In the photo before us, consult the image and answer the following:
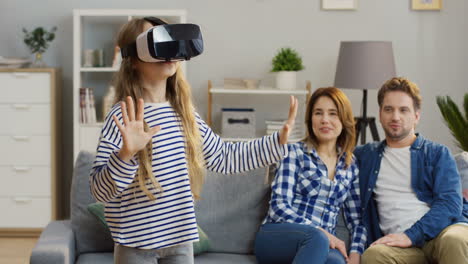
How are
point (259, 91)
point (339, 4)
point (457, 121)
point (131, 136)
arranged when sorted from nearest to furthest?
point (131, 136), point (457, 121), point (259, 91), point (339, 4)

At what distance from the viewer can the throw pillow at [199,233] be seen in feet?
8.78

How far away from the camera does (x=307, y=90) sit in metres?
4.59

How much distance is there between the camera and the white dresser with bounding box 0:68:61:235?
15.0 ft

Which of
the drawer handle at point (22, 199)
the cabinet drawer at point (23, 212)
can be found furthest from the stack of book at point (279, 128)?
the drawer handle at point (22, 199)

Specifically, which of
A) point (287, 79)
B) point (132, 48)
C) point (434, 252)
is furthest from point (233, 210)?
point (287, 79)

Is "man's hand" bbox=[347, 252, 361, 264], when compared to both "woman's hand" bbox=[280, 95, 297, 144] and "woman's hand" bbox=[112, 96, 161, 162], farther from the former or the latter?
"woman's hand" bbox=[112, 96, 161, 162]

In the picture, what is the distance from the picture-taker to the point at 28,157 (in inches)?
182

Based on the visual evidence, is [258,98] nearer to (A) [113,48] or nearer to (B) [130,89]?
(A) [113,48]

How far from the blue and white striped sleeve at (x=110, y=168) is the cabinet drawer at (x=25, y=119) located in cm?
303

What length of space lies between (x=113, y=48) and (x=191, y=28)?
10.8ft

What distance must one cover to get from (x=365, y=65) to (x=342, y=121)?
62.0 inches

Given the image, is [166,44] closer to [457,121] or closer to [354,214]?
[354,214]

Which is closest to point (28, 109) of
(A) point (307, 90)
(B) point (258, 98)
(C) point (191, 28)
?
(B) point (258, 98)

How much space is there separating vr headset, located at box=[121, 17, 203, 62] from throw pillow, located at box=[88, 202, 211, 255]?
43.3 inches
